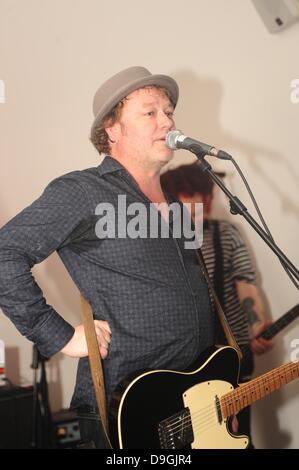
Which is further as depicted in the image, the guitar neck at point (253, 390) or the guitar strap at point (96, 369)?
the guitar neck at point (253, 390)

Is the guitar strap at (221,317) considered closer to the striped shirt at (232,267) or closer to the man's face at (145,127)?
the man's face at (145,127)

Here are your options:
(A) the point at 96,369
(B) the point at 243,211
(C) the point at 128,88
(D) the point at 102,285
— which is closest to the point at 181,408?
(A) the point at 96,369

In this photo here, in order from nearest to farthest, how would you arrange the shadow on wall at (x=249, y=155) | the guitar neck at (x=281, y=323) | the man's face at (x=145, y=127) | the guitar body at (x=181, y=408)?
1. the guitar body at (x=181, y=408)
2. the man's face at (x=145, y=127)
3. the guitar neck at (x=281, y=323)
4. the shadow on wall at (x=249, y=155)

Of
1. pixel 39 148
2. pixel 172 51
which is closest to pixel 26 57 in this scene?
pixel 39 148

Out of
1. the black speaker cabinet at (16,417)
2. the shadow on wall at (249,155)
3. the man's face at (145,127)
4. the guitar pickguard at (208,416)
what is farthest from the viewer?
the shadow on wall at (249,155)

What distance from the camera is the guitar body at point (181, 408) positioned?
1348 mm

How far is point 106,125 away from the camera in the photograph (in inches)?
69.7

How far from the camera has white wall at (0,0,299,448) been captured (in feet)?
8.42

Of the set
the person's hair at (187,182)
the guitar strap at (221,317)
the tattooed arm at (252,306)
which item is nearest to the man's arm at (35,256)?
the guitar strap at (221,317)

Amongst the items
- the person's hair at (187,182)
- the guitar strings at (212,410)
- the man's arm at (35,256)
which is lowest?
the guitar strings at (212,410)

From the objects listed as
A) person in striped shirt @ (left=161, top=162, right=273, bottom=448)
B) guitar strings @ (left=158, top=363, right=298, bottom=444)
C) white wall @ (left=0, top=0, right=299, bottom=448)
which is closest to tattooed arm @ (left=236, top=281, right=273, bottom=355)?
person in striped shirt @ (left=161, top=162, right=273, bottom=448)

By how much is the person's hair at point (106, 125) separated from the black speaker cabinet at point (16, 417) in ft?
3.66

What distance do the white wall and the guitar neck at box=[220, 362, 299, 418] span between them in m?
1.21

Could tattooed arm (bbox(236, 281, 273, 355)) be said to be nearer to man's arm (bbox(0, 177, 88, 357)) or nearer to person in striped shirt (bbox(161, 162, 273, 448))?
person in striped shirt (bbox(161, 162, 273, 448))
